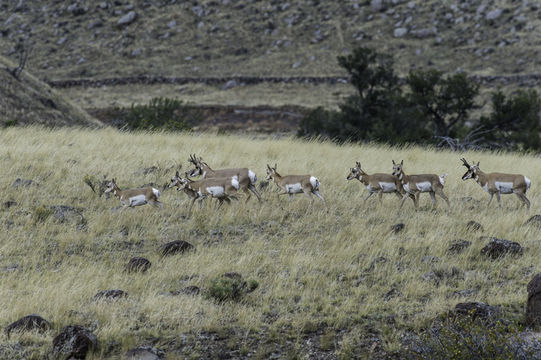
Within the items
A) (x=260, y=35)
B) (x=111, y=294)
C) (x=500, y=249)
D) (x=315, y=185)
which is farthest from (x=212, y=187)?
(x=260, y=35)

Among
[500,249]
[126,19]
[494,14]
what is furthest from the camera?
[126,19]

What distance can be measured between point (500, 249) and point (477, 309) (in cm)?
263

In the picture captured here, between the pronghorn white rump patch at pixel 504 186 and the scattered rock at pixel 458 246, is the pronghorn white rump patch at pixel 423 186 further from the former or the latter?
the scattered rock at pixel 458 246

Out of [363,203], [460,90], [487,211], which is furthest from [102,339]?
[460,90]

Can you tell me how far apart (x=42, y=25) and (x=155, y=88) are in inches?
891

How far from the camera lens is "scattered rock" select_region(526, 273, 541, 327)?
7.59 m

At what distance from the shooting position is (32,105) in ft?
97.0

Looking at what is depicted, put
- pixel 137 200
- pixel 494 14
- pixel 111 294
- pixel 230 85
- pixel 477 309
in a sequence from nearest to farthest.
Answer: pixel 477 309 < pixel 111 294 < pixel 137 200 < pixel 230 85 < pixel 494 14

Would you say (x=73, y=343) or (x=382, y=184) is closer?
(x=73, y=343)

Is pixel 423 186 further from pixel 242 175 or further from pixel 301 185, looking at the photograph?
pixel 242 175

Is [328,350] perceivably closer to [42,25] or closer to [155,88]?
[155,88]

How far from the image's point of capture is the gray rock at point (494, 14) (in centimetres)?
6369

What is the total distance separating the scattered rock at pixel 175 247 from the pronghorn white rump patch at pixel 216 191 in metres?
2.31

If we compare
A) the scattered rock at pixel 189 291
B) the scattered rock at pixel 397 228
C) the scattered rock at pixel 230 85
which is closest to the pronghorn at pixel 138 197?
the scattered rock at pixel 189 291
